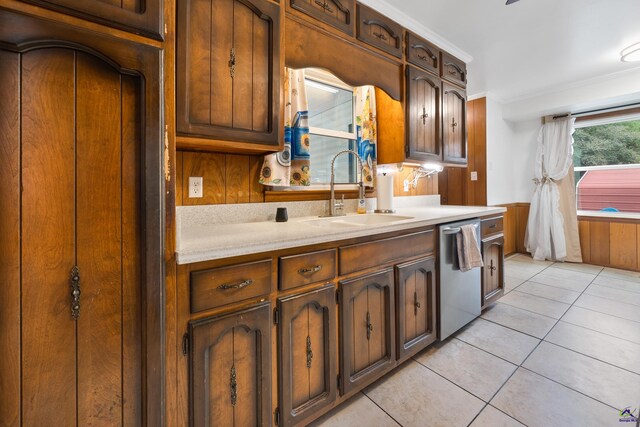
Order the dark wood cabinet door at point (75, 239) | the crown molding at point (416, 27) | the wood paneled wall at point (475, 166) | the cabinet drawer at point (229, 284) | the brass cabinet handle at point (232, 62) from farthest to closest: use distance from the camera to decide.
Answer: the wood paneled wall at point (475, 166) < the crown molding at point (416, 27) < the brass cabinet handle at point (232, 62) < the cabinet drawer at point (229, 284) < the dark wood cabinet door at point (75, 239)

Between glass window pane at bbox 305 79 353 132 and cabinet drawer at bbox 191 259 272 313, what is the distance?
151cm

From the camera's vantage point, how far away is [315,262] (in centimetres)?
124

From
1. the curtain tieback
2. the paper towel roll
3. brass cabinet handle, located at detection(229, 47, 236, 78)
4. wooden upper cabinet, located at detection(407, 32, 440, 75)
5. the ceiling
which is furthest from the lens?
the curtain tieback

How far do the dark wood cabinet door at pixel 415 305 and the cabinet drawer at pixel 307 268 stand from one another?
51 cm

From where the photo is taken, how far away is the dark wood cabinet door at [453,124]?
248 cm

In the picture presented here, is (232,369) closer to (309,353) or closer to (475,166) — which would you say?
(309,353)

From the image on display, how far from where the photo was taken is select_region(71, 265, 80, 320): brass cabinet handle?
79 centimetres

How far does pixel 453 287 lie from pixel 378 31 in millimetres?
1880

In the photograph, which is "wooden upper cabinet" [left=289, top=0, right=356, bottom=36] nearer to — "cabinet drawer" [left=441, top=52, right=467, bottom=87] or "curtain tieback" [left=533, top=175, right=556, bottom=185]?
"cabinet drawer" [left=441, top=52, right=467, bottom=87]

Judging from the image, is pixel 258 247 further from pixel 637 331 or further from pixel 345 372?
pixel 637 331

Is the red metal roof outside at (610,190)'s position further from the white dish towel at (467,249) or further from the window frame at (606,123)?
the white dish towel at (467,249)

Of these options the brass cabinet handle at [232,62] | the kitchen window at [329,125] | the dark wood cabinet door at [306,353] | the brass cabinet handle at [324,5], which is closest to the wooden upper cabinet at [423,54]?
the kitchen window at [329,125]

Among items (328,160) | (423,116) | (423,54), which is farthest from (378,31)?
(328,160)

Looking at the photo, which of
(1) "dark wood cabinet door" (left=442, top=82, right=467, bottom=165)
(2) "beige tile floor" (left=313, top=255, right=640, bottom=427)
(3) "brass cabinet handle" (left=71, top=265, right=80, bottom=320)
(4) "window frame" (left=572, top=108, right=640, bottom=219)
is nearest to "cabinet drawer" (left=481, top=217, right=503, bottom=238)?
(1) "dark wood cabinet door" (left=442, top=82, right=467, bottom=165)
